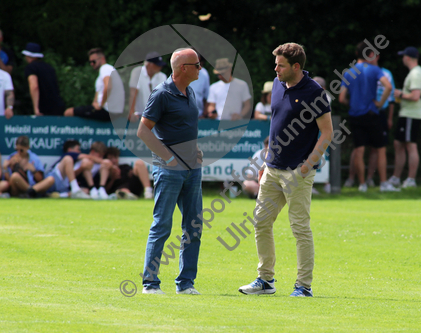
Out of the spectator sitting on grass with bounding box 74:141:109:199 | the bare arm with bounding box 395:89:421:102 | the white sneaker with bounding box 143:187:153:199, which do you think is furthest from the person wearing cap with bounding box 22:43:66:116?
the bare arm with bounding box 395:89:421:102

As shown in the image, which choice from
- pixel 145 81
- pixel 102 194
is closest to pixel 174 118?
pixel 102 194

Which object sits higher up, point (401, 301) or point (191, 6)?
point (191, 6)

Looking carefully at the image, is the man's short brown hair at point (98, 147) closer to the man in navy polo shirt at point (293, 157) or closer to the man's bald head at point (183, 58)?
the man in navy polo shirt at point (293, 157)

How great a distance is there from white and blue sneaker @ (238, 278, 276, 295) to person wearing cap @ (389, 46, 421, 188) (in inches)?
377

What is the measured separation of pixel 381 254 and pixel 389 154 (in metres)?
8.93

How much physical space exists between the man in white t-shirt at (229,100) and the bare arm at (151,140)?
27.7 feet

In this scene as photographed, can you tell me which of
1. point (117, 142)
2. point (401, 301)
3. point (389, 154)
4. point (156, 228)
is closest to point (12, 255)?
point (156, 228)

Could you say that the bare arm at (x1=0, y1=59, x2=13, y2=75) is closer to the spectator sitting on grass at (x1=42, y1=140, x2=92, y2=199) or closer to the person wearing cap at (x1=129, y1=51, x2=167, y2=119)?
the spectator sitting on grass at (x1=42, y1=140, x2=92, y2=199)

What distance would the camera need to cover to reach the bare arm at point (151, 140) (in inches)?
228

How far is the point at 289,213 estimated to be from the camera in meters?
6.08

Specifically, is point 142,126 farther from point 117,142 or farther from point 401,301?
point 117,142

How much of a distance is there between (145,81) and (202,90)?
4.20 ft

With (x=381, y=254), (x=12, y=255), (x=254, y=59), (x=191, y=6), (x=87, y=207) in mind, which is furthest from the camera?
(x=191, y=6)

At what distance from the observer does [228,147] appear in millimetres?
A: 14031
